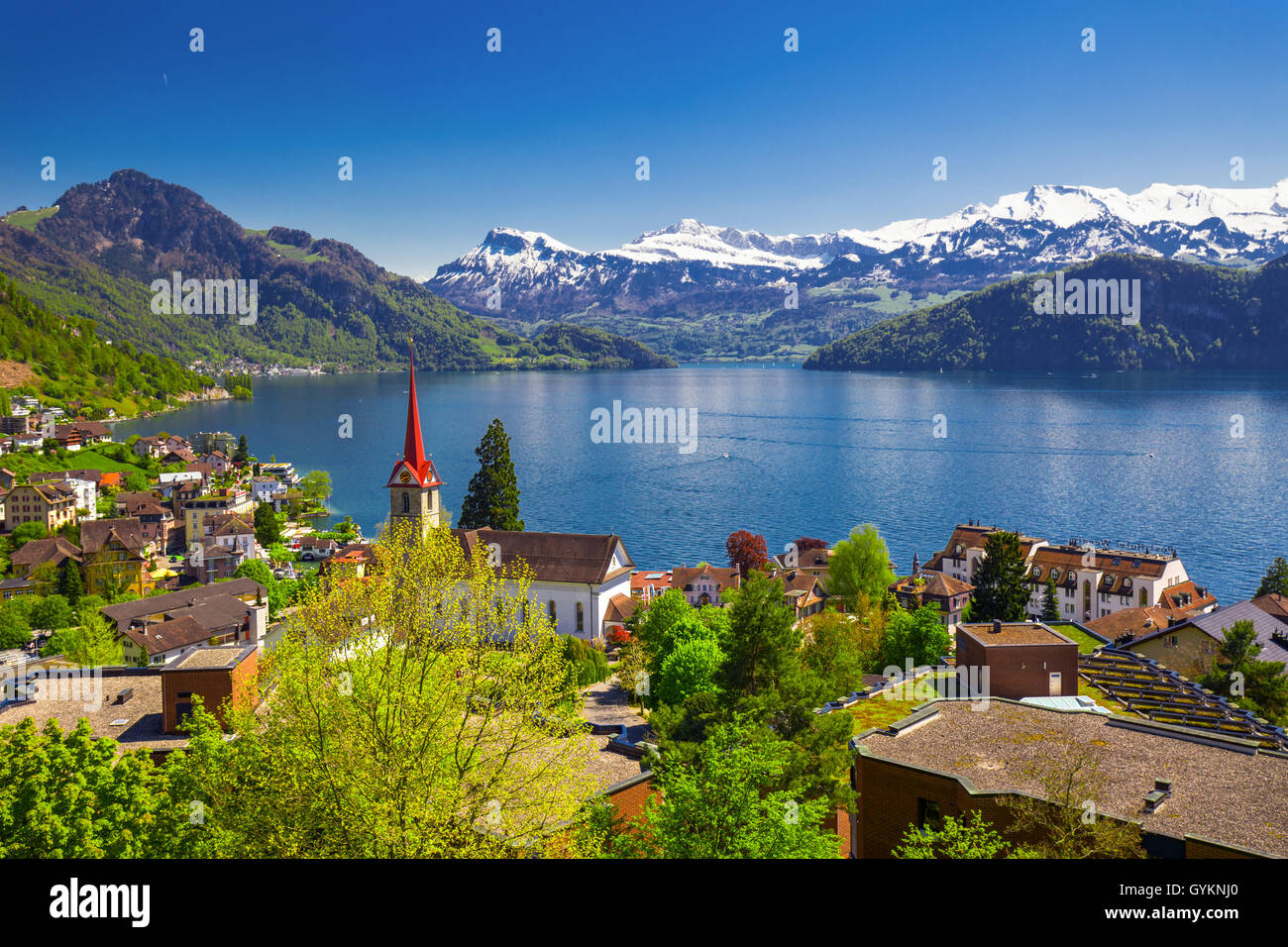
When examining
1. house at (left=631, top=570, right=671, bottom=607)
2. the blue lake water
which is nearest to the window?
house at (left=631, top=570, right=671, bottom=607)

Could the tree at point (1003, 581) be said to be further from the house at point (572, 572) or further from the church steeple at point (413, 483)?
the church steeple at point (413, 483)

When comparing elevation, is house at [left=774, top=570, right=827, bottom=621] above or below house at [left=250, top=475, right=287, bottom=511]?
below

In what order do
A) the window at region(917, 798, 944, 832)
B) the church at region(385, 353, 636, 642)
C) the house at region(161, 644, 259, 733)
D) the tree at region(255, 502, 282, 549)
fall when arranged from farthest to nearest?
the tree at region(255, 502, 282, 549) < the church at region(385, 353, 636, 642) < the house at region(161, 644, 259, 733) < the window at region(917, 798, 944, 832)

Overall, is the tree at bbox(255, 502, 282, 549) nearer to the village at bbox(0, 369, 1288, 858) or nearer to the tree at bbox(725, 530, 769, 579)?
the village at bbox(0, 369, 1288, 858)

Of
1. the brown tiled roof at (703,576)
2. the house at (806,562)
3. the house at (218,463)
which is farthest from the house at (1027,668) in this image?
the house at (218,463)

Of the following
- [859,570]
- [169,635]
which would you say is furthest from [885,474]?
[169,635]
